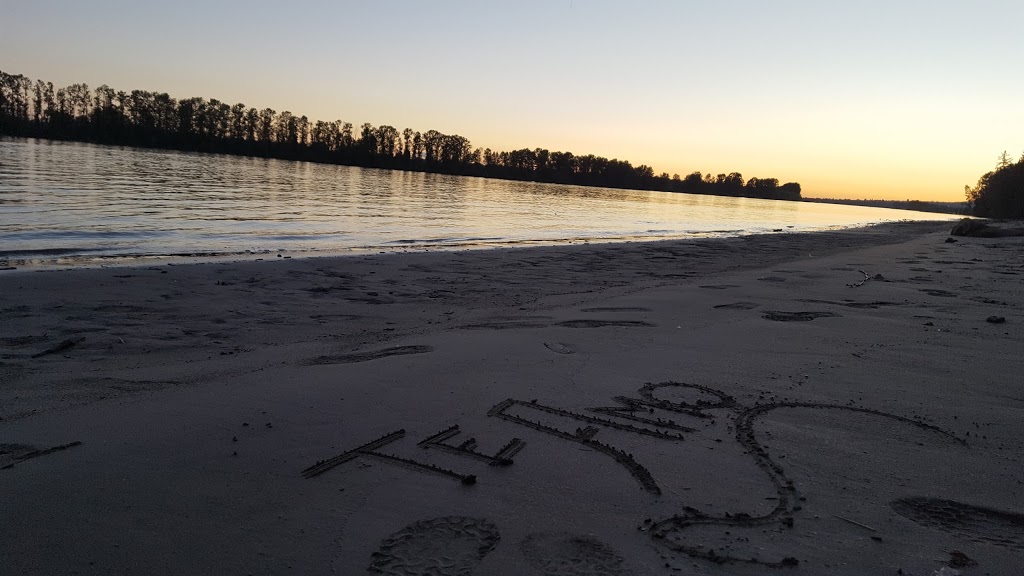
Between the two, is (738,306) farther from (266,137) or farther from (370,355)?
(266,137)

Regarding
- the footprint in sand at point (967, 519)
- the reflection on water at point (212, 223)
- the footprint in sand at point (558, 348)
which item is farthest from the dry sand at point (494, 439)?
the reflection on water at point (212, 223)

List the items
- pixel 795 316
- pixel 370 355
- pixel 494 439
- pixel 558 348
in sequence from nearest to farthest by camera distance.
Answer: pixel 494 439 < pixel 370 355 < pixel 558 348 < pixel 795 316

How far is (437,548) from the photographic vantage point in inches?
82.4

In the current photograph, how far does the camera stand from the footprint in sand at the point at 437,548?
77.6 inches

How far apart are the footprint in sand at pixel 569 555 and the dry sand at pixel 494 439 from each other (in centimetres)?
1

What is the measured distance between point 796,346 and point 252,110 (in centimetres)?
12647

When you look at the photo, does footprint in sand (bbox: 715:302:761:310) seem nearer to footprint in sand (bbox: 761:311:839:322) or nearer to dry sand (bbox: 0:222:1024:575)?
footprint in sand (bbox: 761:311:839:322)

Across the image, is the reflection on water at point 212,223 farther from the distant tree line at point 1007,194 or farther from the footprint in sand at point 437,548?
the distant tree line at point 1007,194

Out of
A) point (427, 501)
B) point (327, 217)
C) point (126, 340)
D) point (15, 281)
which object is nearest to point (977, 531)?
point (427, 501)

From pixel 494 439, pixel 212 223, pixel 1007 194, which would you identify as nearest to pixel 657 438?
pixel 494 439

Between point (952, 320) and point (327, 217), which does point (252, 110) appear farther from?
point (952, 320)

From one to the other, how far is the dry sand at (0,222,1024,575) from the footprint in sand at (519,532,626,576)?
0.01 meters

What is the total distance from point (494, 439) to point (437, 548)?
3.30ft

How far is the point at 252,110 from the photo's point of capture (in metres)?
111
